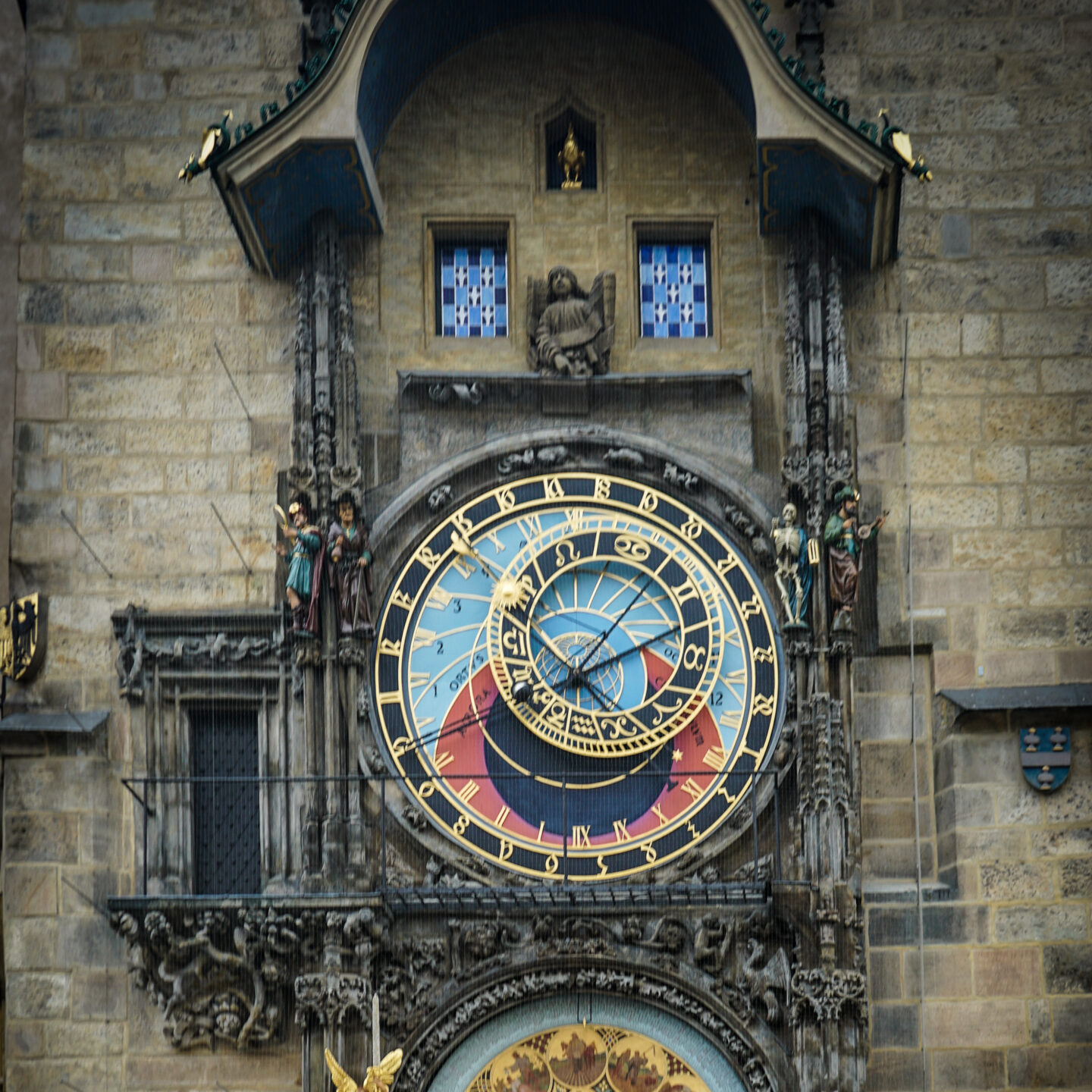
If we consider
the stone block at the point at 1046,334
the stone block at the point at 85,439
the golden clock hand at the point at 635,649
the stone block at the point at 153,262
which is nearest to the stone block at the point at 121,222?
the stone block at the point at 153,262

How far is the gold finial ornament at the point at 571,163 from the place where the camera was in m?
14.8

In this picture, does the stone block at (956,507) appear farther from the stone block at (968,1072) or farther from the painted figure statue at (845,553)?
the stone block at (968,1072)

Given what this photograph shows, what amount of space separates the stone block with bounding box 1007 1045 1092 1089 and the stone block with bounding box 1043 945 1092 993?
0.98ft

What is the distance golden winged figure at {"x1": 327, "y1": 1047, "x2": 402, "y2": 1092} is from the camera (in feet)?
42.9

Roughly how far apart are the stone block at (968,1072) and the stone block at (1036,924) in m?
0.60

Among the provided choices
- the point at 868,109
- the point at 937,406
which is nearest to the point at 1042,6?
the point at 868,109

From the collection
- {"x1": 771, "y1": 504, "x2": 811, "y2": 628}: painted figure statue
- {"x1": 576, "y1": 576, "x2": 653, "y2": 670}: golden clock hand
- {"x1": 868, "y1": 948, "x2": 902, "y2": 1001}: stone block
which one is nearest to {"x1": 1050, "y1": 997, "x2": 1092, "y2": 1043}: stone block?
{"x1": 868, "y1": 948, "x2": 902, "y2": 1001}: stone block

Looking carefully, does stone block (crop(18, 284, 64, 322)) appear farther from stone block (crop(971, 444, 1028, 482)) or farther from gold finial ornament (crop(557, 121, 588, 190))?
stone block (crop(971, 444, 1028, 482))

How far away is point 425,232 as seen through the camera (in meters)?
14.7

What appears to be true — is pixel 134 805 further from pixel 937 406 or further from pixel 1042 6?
pixel 1042 6

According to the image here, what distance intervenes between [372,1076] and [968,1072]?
2972 mm

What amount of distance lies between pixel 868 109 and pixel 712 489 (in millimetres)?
2307

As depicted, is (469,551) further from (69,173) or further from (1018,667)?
(69,173)

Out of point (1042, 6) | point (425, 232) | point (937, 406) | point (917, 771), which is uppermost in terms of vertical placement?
point (1042, 6)
